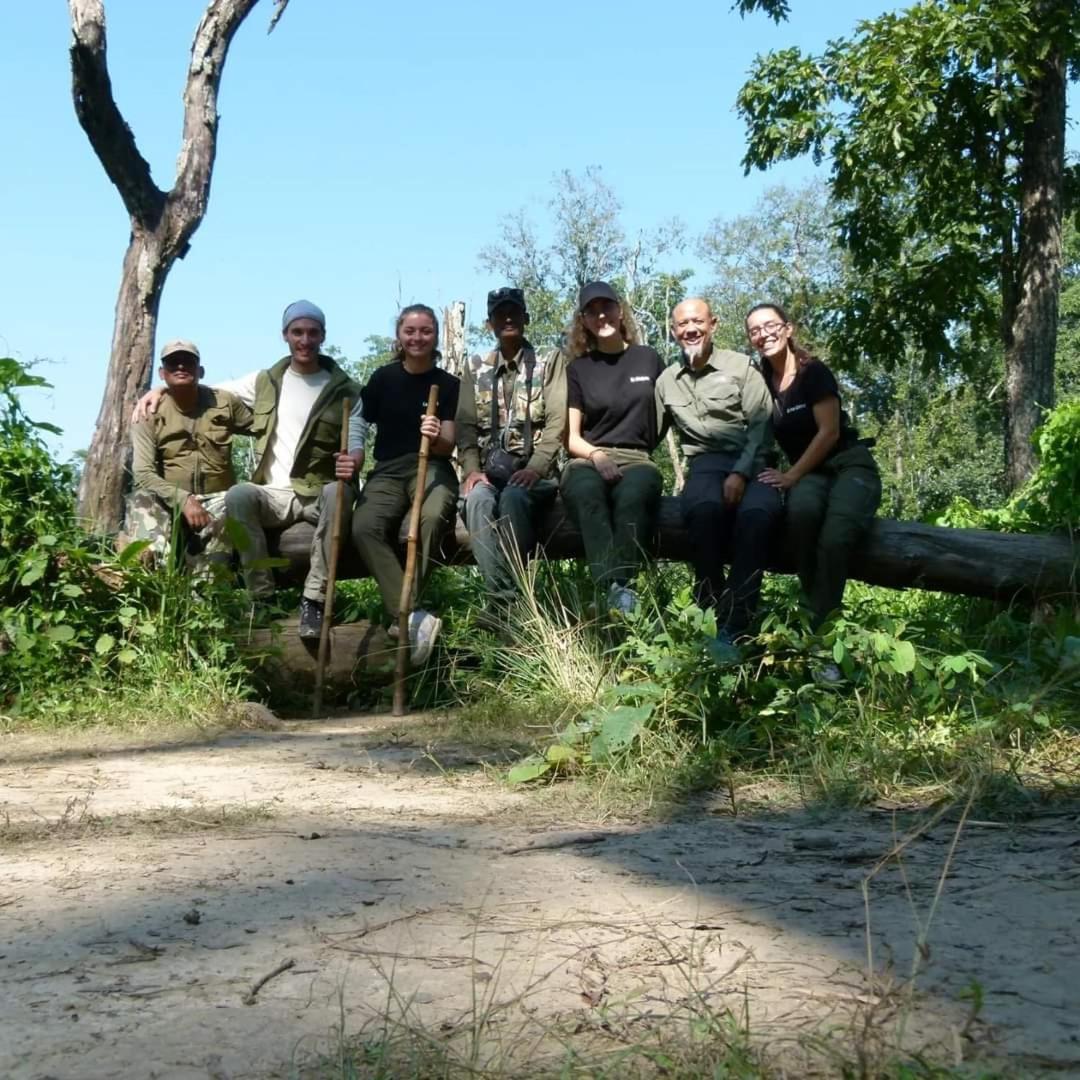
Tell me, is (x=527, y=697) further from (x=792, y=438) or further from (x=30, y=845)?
(x=30, y=845)

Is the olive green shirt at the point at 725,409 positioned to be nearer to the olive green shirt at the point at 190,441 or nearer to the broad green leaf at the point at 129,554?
the olive green shirt at the point at 190,441

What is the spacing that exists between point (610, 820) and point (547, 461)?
131 inches

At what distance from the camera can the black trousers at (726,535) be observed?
632 cm

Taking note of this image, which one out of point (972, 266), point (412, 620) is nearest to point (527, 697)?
point (412, 620)

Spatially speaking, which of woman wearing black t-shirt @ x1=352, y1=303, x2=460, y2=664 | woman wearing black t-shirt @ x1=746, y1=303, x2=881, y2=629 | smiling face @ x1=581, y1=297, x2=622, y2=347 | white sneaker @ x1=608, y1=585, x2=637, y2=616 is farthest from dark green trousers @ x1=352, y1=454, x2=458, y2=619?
woman wearing black t-shirt @ x1=746, y1=303, x2=881, y2=629

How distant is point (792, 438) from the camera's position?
6691 mm

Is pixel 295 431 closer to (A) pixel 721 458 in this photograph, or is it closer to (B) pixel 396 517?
(B) pixel 396 517

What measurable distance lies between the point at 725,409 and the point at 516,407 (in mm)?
1208

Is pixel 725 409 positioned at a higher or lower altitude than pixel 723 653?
higher

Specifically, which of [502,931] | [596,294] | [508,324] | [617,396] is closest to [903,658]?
[502,931]

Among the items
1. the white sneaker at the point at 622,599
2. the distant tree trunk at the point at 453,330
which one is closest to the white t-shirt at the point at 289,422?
the white sneaker at the point at 622,599

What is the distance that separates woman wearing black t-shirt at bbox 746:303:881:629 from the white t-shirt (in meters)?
2.56

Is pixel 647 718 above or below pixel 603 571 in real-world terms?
below

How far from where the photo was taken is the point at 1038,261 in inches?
565
